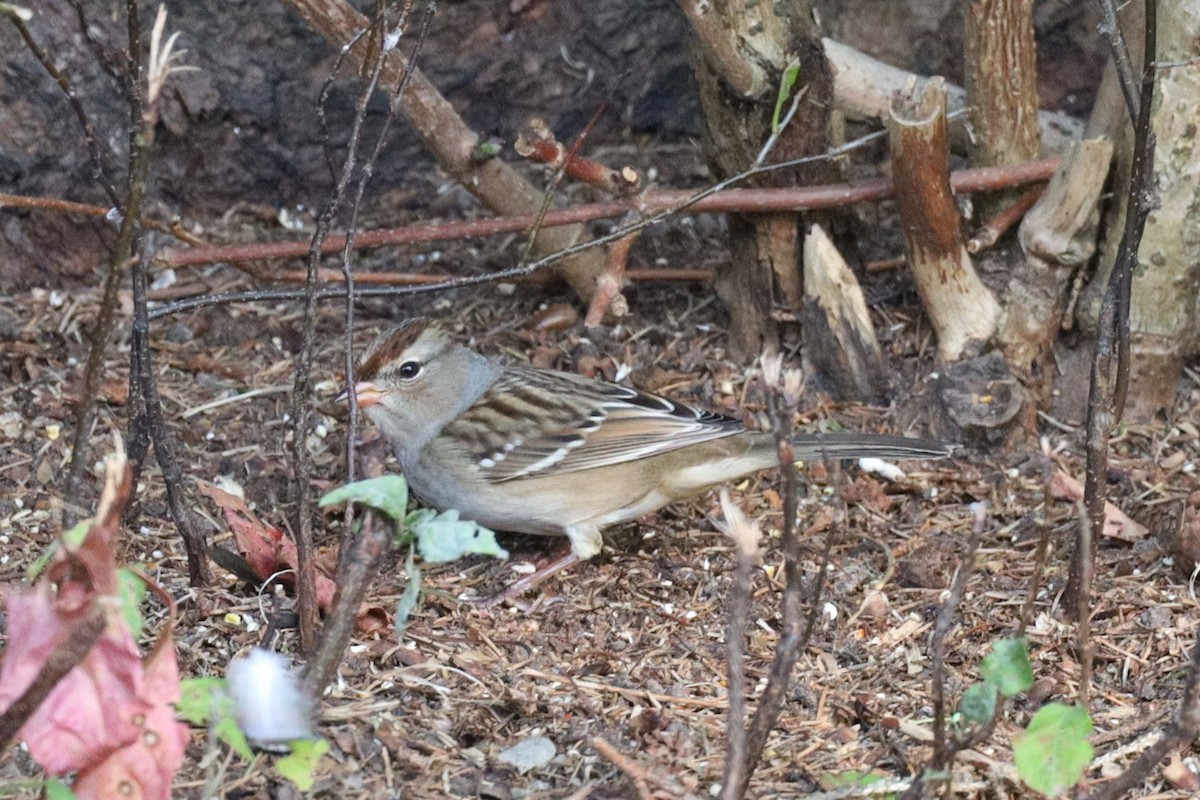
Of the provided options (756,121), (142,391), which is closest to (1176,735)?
(142,391)

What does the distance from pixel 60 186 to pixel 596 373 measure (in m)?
2.18

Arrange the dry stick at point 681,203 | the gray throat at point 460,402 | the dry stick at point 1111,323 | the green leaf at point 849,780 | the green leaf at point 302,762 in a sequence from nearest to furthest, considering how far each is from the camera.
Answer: the green leaf at point 302,762
the green leaf at point 849,780
the dry stick at point 1111,323
the gray throat at point 460,402
the dry stick at point 681,203

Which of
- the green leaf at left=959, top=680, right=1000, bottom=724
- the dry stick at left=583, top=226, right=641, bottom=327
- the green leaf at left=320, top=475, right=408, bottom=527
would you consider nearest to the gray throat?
the dry stick at left=583, top=226, right=641, bottom=327

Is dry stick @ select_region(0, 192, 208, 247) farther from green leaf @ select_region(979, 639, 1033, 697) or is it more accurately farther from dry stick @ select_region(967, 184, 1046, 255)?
dry stick @ select_region(967, 184, 1046, 255)

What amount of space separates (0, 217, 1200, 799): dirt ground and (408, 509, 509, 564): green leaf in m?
0.53

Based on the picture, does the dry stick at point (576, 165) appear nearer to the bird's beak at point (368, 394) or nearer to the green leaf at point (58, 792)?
the bird's beak at point (368, 394)

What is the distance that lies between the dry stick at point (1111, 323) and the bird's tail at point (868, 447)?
0.65 m

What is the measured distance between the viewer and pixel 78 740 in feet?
7.00

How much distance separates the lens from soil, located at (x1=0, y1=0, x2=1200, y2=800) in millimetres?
3049

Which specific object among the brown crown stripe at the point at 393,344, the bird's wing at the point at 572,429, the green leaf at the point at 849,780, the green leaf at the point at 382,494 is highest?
the green leaf at the point at 382,494

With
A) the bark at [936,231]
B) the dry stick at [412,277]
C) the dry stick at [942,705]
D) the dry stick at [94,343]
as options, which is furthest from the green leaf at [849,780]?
the dry stick at [412,277]

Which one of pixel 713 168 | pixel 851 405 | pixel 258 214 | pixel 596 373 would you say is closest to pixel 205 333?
pixel 258 214

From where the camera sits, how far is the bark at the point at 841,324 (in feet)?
15.5

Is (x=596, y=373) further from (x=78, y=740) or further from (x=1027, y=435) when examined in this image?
(x=78, y=740)
